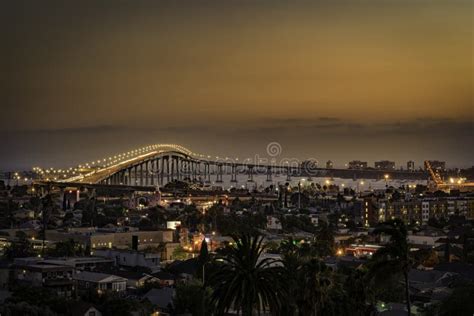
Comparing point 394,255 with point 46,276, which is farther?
point 46,276

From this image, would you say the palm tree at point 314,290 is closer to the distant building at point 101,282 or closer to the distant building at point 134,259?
the distant building at point 101,282

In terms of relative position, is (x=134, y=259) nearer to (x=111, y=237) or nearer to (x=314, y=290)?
(x=111, y=237)

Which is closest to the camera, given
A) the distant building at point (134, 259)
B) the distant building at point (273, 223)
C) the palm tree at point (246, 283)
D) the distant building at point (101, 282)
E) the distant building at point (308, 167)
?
the palm tree at point (246, 283)

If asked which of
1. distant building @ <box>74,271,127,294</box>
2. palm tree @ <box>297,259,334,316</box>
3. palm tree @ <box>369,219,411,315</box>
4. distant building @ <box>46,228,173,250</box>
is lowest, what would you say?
distant building @ <box>74,271,127,294</box>

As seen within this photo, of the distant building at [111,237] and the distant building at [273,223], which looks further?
the distant building at [273,223]

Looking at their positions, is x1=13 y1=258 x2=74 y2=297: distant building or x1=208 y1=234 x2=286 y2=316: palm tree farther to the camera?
x1=13 y1=258 x2=74 y2=297: distant building

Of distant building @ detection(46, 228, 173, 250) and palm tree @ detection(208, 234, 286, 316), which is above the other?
palm tree @ detection(208, 234, 286, 316)

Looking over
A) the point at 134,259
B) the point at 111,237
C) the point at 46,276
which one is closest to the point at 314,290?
the point at 46,276

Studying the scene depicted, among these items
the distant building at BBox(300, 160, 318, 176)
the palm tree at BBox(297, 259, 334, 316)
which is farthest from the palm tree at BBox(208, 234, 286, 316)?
the distant building at BBox(300, 160, 318, 176)

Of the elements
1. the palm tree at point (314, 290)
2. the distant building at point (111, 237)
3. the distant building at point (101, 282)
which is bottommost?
the distant building at point (101, 282)

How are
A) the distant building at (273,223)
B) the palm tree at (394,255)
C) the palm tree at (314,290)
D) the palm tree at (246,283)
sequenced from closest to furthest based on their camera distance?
the palm tree at (246,283)
the palm tree at (394,255)
the palm tree at (314,290)
the distant building at (273,223)

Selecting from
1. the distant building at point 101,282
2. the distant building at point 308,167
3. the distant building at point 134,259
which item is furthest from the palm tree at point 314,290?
the distant building at point 308,167

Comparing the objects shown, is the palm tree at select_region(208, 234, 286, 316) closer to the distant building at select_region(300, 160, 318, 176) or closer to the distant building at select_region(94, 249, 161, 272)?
the distant building at select_region(94, 249, 161, 272)
